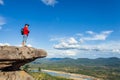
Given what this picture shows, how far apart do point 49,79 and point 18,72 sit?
5970 inches

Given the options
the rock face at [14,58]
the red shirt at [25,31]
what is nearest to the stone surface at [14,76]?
the rock face at [14,58]

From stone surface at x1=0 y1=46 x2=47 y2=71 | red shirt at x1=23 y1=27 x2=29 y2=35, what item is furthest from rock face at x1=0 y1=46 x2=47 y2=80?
red shirt at x1=23 y1=27 x2=29 y2=35

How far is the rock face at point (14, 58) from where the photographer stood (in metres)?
25.1

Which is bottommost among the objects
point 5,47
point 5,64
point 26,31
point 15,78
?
point 15,78

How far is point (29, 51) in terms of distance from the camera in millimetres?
27000

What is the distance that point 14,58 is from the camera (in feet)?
83.3

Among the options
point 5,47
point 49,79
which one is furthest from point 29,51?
point 49,79

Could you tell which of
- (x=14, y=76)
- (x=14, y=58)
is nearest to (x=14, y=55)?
(x=14, y=58)

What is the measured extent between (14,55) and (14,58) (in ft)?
1.17

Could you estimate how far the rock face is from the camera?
2513 centimetres

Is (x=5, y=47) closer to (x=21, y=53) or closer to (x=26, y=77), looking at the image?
(x=21, y=53)

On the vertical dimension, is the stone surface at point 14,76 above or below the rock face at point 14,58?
below

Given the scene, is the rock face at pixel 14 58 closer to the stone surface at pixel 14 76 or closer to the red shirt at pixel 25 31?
the stone surface at pixel 14 76

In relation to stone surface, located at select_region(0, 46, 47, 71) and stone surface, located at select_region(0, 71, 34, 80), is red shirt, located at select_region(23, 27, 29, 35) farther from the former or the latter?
stone surface, located at select_region(0, 71, 34, 80)
